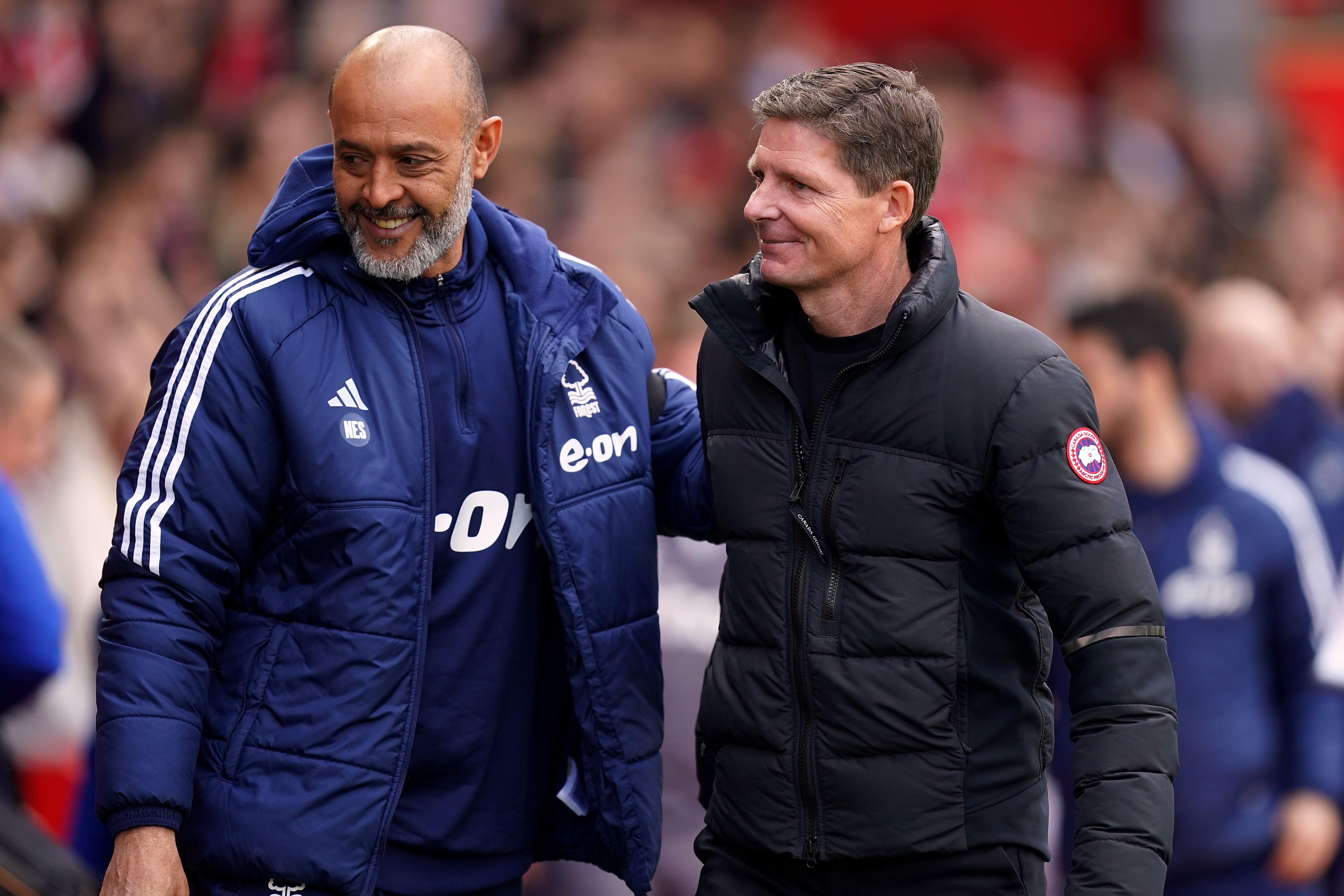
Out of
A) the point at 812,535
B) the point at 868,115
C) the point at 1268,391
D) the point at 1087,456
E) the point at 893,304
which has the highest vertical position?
the point at 868,115

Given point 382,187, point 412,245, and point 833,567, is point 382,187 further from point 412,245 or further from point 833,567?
point 833,567

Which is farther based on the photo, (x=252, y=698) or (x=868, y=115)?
(x=252, y=698)

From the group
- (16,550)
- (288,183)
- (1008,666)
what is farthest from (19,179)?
(1008,666)

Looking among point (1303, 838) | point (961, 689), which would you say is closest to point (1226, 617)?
point (1303, 838)

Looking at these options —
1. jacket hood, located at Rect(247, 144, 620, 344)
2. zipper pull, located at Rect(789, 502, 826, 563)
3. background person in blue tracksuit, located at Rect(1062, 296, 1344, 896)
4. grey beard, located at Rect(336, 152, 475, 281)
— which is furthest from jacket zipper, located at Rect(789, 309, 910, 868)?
background person in blue tracksuit, located at Rect(1062, 296, 1344, 896)

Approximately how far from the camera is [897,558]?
3201 millimetres

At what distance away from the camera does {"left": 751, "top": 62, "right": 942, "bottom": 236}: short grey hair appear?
127 inches

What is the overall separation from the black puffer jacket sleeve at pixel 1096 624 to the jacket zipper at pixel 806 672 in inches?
11.2

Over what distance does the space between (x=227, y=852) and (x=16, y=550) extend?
1363 millimetres

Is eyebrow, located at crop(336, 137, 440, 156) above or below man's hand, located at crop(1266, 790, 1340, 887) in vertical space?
above

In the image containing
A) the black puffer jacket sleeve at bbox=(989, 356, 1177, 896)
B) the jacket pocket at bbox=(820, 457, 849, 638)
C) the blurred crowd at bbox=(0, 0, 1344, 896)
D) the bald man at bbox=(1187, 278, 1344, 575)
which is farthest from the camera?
the bald man at bbox=(1187, 278, 1344, 575)

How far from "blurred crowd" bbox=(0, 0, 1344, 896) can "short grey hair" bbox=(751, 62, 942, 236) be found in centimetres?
192

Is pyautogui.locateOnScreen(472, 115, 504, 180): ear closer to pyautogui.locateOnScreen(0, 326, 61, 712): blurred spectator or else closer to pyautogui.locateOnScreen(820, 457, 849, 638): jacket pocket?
pyautogui.locateOnScreen(820, 457, 849, 638): jacket pocket

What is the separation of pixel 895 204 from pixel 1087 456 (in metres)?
0.57
